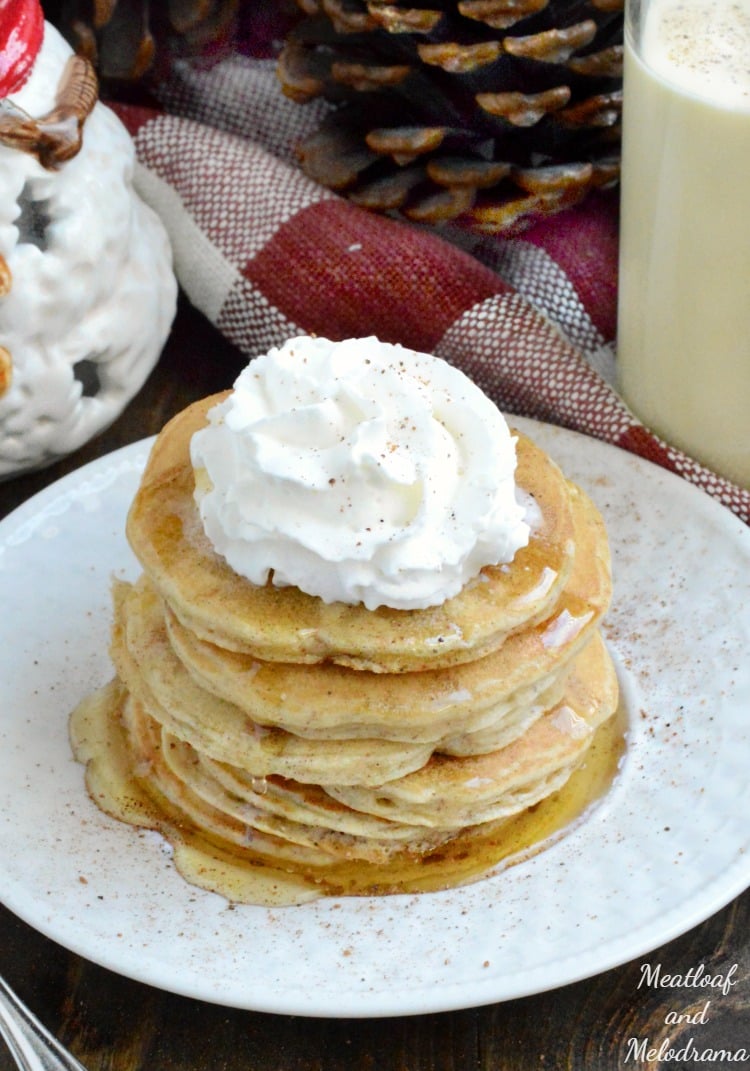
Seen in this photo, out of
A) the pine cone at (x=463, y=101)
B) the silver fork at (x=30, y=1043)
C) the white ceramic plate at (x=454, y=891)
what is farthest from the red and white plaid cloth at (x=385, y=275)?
the silver fork at (x=30, y=1043)

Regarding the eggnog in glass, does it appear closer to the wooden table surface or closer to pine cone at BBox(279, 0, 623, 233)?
pine cone at BBox(279, 0, 623, 233)

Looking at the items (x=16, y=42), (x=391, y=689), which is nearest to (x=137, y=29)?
(x=16, y=42)

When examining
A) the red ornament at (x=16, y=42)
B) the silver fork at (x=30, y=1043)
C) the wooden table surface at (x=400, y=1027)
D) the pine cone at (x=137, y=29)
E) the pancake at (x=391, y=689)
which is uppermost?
the red ornament at (x=16, y=42)

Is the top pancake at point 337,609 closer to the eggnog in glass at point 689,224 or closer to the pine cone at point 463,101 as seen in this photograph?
the eggnog in glass at point 689,224

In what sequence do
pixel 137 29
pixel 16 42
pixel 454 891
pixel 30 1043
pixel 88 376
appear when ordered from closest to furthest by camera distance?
pixel 30 1043 → pixel 454 891 → pixel 16 42 → pixel 88 376 → pixel 137 29

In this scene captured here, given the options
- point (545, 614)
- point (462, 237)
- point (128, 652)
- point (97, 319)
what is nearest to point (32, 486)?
point (97, 319)

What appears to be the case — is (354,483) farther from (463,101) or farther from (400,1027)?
(463,101)

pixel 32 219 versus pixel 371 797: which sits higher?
pixel 32 219
